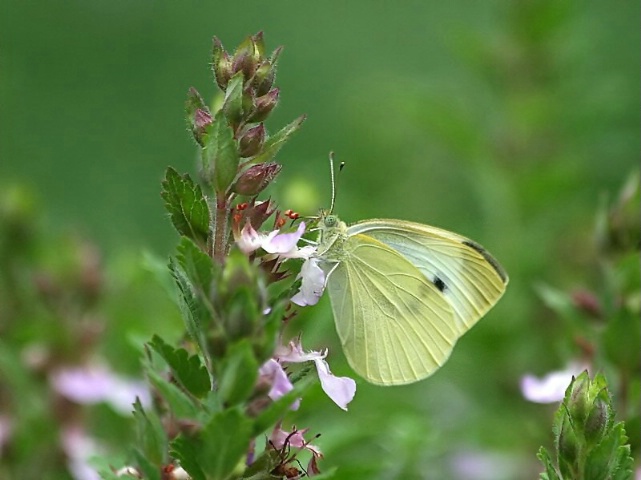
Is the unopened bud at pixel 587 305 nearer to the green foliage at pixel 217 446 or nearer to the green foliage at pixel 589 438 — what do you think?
the green foliage at pixel 589 438

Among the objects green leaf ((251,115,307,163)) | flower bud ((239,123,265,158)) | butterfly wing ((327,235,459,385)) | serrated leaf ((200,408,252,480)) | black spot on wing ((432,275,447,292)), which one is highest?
black spot on wing ((432,275,447,292))

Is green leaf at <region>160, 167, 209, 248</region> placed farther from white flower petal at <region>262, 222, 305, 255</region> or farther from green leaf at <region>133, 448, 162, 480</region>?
green leaf at <region>133, 448, 162, 480</region>

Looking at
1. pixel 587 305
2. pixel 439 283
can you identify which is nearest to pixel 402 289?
pixel 439 283

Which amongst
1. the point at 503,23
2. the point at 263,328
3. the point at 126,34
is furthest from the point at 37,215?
the point at 126,34


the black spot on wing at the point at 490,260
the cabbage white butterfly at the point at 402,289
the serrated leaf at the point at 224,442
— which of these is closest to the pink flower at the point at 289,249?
the serrated leaf at the point at 224,442

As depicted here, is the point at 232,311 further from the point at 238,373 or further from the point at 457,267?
the point at 457,267

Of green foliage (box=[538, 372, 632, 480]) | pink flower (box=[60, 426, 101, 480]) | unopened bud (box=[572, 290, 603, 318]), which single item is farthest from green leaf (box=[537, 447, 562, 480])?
pink flower (box=[60, 426, 101, 480])

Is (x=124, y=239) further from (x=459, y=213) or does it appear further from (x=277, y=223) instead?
(x=277, y=223)
